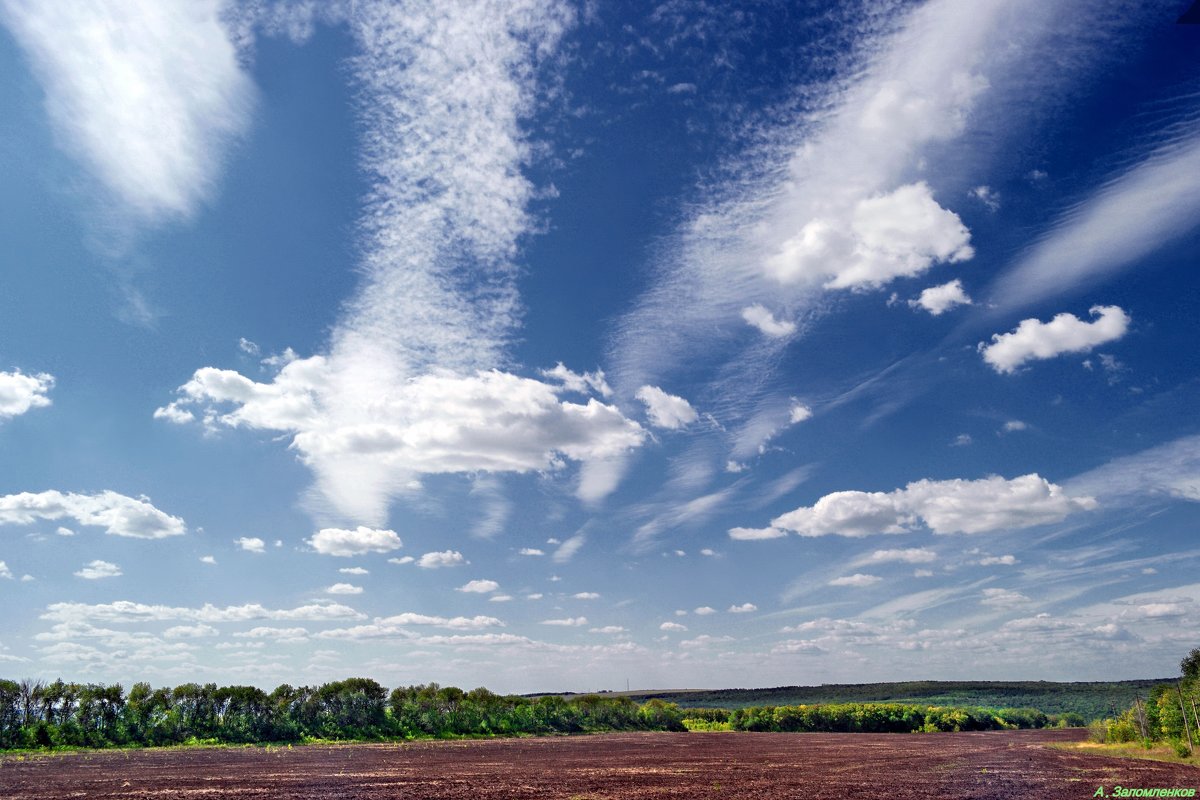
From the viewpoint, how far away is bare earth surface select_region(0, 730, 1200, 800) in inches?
1758

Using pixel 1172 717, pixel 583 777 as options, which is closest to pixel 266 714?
pixel 583 777

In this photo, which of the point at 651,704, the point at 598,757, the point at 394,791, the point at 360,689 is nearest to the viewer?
the point at 394,791

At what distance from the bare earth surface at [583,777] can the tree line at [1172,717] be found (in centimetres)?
996

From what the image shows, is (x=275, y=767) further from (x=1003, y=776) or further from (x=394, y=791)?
(x=1003, y=776)

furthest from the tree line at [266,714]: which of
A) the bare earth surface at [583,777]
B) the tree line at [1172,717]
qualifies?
the tree line at [1172,717]

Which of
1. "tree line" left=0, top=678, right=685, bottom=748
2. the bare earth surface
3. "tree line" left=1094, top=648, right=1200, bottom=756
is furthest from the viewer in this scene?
"tree line" left=0, top=678, right=685, bottom=748

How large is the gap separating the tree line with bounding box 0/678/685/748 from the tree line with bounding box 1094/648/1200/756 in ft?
355

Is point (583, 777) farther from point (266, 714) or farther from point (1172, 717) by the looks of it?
point (266, 714)

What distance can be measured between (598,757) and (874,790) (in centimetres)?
4463

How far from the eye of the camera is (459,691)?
520ft

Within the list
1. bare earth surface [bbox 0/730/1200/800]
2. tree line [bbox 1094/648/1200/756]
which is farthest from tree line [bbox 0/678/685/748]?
tree line [bbox 1094/648/1200/756]

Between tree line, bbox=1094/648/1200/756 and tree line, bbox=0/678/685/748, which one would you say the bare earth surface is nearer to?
tree line, bbox=1094/648/1200/756

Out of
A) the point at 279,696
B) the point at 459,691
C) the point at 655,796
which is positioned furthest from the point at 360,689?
the point at 655,796

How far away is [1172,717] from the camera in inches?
3265
